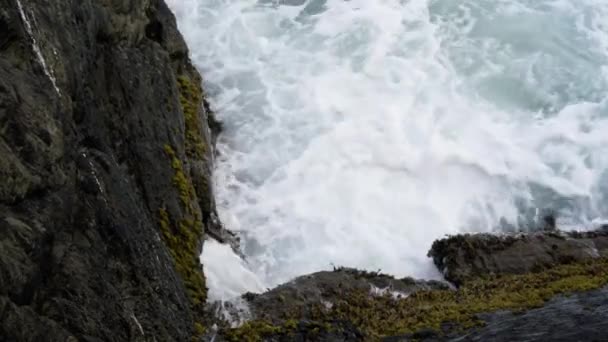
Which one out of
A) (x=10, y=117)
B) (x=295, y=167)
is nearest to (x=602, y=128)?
(x=295, y=167)

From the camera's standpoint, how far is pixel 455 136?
17.1 meters

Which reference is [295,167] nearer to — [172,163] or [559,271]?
[172,163]

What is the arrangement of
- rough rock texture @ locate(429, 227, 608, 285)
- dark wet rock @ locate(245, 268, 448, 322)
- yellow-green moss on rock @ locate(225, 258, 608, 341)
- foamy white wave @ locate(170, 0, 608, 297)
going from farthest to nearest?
foamy white wave @ locate(170, 0, 608, 297) < rough rock texture @ locate(429, 227, 608, 285) < dark wet rock @ locate(245, 268, 448, 322) < yellow-green moss on rock @ locate(225, 258, 608, 341)

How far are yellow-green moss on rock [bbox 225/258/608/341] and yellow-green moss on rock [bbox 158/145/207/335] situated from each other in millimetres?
996

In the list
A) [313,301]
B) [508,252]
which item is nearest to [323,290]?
[313,301]

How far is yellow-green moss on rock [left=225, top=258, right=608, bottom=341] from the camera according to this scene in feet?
34.1

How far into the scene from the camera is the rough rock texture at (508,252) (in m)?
13.4

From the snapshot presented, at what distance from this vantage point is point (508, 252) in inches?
541

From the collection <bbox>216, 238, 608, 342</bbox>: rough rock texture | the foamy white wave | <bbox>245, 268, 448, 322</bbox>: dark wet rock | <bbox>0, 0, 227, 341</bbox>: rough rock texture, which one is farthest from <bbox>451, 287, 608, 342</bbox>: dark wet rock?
<bbox>0, 0, 227, 341</bbox>: rough rock texture

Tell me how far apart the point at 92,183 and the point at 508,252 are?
8553 mm

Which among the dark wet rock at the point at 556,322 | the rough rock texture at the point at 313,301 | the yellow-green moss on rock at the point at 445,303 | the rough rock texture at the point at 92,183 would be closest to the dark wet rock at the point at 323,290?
the rough rock texture at the point at 313,301

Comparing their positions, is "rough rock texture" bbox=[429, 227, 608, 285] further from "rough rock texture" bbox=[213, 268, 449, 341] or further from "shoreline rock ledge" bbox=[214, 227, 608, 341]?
"rough rock texture" bbox=[213, 268, 449, 341]

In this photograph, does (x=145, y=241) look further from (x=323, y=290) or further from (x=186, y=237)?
(x=323, y=290)

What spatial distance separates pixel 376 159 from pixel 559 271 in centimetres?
499
